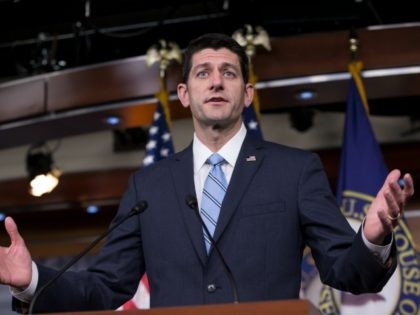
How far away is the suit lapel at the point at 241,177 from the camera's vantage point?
97.9 inches

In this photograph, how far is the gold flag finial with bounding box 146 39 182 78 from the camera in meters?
4.93

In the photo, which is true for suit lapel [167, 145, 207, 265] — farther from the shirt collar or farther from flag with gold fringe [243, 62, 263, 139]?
flag with gold fringe [243, 62, 263, 139]

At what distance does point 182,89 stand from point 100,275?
0.68 meters

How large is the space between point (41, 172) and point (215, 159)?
4.09 m

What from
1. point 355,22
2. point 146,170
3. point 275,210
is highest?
point 355,22

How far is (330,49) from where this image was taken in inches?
194

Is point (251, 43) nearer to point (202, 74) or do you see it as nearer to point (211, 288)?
point (202, 74)

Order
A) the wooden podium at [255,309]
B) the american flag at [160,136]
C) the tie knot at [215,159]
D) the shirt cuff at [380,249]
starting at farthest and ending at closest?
the american flag at [160,136], the tie knot at [215,159], the shirt cuff at [380,249], the wooden podium at [255,309]

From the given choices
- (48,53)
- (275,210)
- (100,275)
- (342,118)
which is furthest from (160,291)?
(342,118)

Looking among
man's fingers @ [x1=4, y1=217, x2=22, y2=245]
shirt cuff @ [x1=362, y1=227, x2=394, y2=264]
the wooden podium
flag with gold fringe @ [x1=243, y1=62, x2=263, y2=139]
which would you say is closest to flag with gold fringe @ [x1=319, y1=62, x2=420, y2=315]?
flag with gold fringe @ [x1=243, y1=62, x2=263, y2=139]

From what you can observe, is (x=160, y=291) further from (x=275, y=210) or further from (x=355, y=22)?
(x=355, y=22)

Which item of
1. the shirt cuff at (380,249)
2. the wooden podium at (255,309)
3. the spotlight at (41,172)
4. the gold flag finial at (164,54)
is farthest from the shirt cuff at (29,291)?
the spotlight at (41,172)

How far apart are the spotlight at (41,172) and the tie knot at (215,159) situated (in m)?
4.06

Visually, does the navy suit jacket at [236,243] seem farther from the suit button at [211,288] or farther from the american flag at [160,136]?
the american flag at [160,136]
